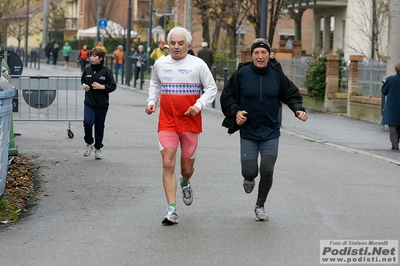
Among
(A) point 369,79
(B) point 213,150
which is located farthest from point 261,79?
(A) point 369,79

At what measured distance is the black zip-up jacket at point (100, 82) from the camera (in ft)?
45.4

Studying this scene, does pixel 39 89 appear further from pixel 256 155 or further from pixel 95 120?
pixel 256 155

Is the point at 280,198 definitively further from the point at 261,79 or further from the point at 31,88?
the point at 31,88

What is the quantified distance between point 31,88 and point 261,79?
29.8ft

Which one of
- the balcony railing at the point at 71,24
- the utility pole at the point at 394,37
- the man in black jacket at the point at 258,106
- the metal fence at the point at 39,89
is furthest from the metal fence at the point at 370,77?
the balcony railing at the point at 71,24

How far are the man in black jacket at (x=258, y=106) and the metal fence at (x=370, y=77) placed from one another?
48.0 feet

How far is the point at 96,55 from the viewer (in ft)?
45.4

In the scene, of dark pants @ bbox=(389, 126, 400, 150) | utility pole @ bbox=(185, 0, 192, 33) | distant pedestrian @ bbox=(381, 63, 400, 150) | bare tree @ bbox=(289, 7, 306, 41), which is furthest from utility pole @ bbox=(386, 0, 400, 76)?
bare tree @ bbox=(289, 7, 306, 41)

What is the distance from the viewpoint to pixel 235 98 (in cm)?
888

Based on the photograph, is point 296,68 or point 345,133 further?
point 296,68

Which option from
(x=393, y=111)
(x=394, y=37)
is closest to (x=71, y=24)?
(x=394, y=37)

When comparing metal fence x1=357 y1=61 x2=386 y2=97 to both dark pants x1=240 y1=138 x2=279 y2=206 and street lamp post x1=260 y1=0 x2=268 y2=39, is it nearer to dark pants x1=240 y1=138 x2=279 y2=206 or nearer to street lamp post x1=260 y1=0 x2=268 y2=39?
street lamp post x1=260 y1=0 x2=268 y2=39

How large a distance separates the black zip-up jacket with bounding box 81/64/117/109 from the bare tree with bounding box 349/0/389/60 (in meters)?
18.8

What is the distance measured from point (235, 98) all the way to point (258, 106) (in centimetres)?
25
